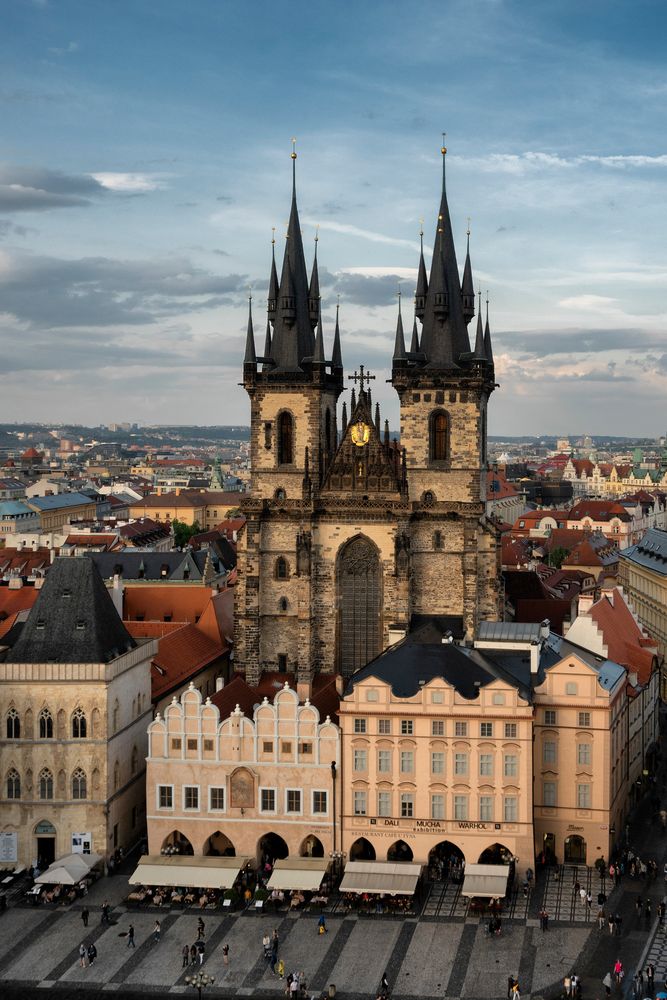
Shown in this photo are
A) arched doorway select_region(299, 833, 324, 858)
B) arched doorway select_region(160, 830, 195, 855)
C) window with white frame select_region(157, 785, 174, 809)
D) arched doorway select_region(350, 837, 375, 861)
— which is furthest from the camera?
window with white frame select_region(157, 785, 174, 809)

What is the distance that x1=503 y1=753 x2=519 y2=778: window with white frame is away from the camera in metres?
68.1

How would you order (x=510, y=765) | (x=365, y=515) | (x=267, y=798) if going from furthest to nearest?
(x=365, y=515) → (x=267, y=798) → (x=510, y=765)

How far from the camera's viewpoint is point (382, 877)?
6594 centimetres

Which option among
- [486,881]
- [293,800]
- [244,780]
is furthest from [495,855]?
[244,780]

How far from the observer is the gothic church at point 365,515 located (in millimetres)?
92438

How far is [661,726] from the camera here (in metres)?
103

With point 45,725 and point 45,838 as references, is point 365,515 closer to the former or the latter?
point 45,725

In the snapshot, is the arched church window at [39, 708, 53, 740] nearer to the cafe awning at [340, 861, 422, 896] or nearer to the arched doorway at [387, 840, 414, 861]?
the cafe awning at [340, 861, 422, 896]

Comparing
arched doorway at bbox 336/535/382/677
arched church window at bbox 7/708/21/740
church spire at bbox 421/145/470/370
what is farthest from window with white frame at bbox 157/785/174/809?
church spire at bbox 421/145/470/370

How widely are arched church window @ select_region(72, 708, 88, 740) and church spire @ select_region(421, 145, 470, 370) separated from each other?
3933 centimetres

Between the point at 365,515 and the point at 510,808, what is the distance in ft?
100

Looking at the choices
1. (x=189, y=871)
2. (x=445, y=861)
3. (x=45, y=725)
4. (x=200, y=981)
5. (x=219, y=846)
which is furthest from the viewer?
(x=45, y=725)

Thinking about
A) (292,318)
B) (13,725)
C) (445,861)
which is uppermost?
(292,318)

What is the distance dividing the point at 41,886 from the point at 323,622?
33.2 m
